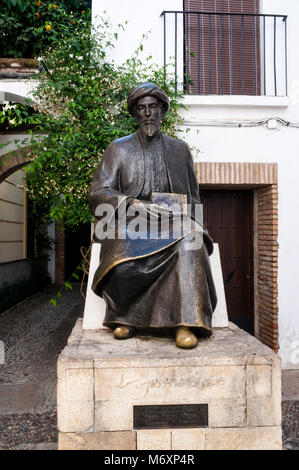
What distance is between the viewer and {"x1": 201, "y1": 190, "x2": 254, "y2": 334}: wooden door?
562 centimetres

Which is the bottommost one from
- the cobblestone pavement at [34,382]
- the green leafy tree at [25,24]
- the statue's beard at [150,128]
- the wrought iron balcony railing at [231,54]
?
the cobblestone pavement at [34,382]

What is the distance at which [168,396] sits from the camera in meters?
2.21

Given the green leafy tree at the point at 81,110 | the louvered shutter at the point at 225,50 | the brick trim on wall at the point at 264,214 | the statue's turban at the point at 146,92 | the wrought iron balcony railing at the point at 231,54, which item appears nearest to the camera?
the statue's turban at the point at 146,92

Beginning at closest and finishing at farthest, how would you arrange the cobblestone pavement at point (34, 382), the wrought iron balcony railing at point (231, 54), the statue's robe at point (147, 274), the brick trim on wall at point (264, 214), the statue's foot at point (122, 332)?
the statue's robe at point (147, 274) → the statue's foot at point (122, 332) → the cobblestone pavement at point (34, 382) → the brick trim on wall at point (264, 214) → the wrought iron balcony railing at point (231, 54)

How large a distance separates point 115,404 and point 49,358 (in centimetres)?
356

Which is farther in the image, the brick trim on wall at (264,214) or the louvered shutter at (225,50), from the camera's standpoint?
the louvered shutter at (225,50)

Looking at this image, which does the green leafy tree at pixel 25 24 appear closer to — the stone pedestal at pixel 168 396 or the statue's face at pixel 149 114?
the statue's face at pixel 149 114

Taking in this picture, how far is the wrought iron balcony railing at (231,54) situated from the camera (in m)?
5.23
